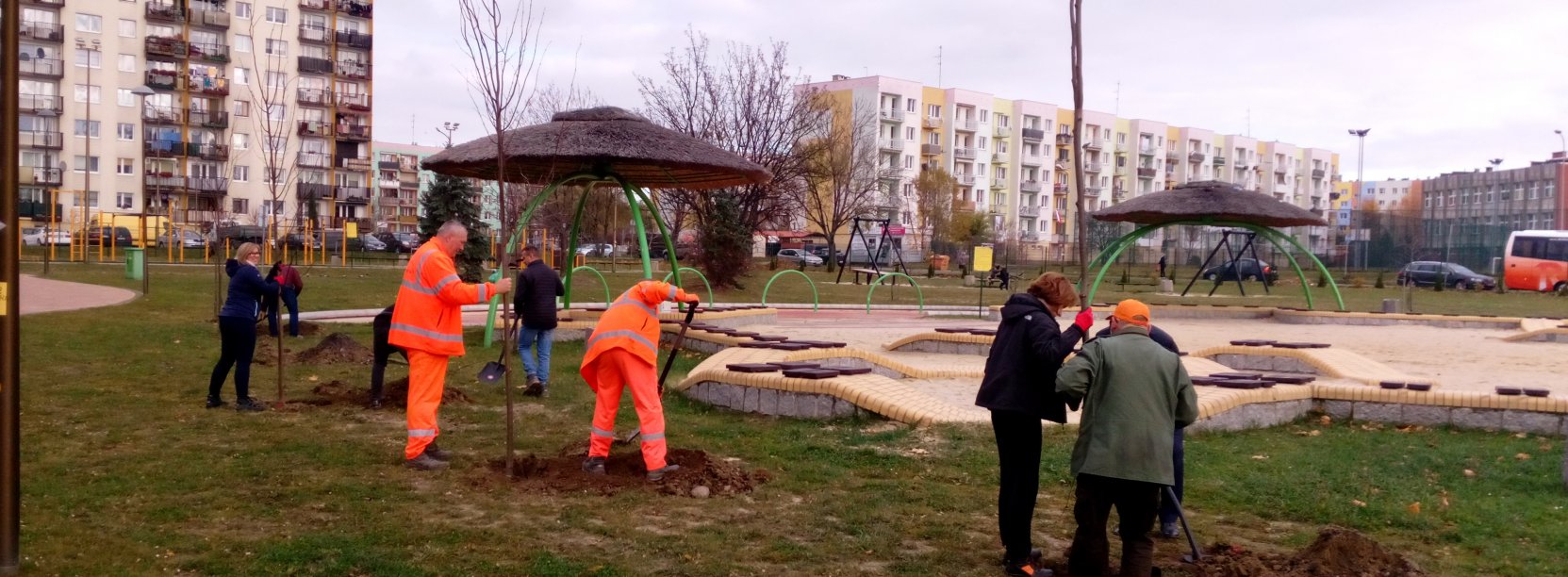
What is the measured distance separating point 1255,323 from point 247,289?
16.9 m

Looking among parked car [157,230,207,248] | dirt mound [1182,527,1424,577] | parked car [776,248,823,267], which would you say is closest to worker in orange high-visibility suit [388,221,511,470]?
dirt mound [1182,527,1424,577]

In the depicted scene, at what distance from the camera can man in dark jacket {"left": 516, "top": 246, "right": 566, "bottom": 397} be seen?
387 inches

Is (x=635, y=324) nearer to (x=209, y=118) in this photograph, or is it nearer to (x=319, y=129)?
(x=209, y=118)

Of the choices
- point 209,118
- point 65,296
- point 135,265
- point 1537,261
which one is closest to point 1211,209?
point 65,296

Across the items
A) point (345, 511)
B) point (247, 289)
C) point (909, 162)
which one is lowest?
point (345, 511)

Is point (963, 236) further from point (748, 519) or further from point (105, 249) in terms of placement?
point (748, 519)

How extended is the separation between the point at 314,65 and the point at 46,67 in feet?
41.4

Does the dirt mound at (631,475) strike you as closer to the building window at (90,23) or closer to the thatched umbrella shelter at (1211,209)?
the thatched umbrella shelter at (1211,209)

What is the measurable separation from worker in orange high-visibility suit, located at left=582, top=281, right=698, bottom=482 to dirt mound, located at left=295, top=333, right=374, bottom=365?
6139mm

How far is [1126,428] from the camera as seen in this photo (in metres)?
4.50

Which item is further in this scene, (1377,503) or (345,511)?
(1377,503)

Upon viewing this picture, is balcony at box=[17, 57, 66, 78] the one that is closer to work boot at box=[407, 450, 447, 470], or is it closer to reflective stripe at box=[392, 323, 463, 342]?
reflective stripe at box=[392, 323, 463, 342]

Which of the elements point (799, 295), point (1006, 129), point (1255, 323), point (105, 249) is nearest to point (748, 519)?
point (1255, 323)

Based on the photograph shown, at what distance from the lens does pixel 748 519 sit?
571 cm
